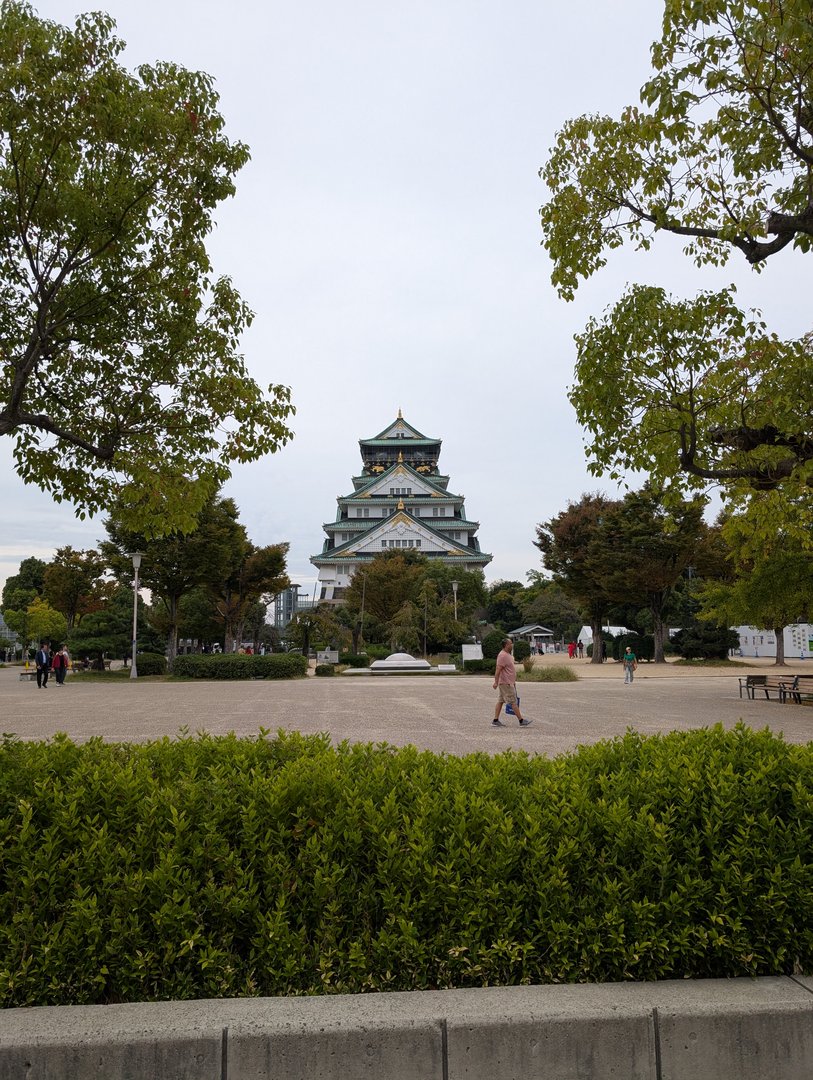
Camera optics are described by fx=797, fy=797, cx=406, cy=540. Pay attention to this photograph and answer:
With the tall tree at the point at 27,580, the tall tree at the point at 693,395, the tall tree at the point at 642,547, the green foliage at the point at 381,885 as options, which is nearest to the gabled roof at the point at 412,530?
the tall tree at the point at 27,580

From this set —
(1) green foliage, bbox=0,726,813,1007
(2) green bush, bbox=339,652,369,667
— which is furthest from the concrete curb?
(2) green bush, bbox=339,652,369,667

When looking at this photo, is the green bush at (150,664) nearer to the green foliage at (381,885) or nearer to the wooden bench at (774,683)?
the wooden bench at (774,683)

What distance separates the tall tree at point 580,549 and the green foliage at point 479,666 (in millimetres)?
9813

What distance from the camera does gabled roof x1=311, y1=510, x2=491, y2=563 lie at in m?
78.1

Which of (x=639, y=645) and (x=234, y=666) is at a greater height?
(x=639, y=645)

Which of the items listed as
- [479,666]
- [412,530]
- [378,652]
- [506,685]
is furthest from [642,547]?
[412,530]

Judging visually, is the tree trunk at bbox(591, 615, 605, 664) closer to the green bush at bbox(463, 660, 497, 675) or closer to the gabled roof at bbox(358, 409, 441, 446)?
the green bush at bbox(463, 660, 497, 675)

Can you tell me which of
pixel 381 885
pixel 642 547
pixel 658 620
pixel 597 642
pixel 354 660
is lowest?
pixel 354 660

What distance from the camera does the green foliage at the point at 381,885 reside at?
2.85 metres

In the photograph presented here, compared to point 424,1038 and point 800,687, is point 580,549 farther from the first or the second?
point 424,1038

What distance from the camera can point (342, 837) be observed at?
314 cm

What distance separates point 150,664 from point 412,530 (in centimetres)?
4589

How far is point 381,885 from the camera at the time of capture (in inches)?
123

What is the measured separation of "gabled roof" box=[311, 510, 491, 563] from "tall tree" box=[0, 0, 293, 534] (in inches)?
2713
